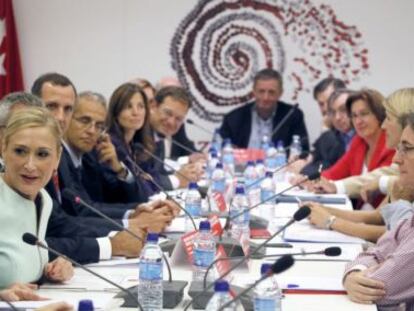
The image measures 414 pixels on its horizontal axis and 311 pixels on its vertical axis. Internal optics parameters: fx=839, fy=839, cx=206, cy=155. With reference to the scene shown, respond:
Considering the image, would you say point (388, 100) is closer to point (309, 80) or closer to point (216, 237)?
point (216, 237)

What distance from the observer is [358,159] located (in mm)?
5156

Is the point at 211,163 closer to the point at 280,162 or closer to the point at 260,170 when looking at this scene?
the point at 260,170

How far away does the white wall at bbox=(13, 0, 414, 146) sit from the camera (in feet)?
23.5

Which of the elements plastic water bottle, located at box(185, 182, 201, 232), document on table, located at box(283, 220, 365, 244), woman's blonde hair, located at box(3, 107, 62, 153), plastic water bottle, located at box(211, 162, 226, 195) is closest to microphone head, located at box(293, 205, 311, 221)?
woman's blonde hair, located at box(3, 107, 62, 153)

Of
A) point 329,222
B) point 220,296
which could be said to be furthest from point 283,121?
point 220,296

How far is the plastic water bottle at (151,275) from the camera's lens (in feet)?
7.40

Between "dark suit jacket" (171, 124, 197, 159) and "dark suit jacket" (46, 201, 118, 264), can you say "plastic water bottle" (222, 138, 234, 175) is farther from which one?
"dark suit jacket" (46, 201, 118, 264)

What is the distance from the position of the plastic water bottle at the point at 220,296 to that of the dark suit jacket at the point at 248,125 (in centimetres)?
515

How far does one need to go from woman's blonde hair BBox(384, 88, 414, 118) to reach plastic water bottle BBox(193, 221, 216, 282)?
5.22 feet

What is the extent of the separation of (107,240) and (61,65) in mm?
4575

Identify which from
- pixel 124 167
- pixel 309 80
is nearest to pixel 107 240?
pixel 124 167

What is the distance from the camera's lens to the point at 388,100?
3975 mm

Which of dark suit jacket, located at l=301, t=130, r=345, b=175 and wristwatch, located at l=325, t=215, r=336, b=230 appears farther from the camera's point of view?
Result: dark suit jacket, located at l=301, t=130, r=345, b=175

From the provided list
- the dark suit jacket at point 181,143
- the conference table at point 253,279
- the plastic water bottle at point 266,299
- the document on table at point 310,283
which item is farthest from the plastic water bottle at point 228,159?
the plastic water bottle at point 266,299
